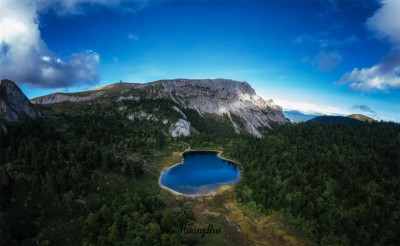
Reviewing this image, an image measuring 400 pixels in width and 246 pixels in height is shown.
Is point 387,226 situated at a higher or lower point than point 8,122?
lower

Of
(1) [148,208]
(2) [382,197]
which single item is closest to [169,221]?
(1) [148,208]

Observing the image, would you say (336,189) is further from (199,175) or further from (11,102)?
(11,102)

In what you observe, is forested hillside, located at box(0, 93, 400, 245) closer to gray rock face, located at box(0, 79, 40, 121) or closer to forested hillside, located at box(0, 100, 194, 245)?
forested hillside, located at box(0, 100, 194, 245)

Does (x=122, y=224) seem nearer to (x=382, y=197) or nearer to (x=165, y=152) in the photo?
(x=382, y=197)

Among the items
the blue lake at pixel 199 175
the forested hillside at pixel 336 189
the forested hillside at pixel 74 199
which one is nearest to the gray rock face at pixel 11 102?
the forested hillside at pixel 74 199

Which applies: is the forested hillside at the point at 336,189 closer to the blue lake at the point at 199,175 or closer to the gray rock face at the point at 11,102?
the blue lake at the point at 199,175

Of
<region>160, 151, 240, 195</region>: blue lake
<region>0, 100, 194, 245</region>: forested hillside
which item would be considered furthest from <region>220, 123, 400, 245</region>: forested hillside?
<region>0, 100, 194, 245</region>: forested hillside
